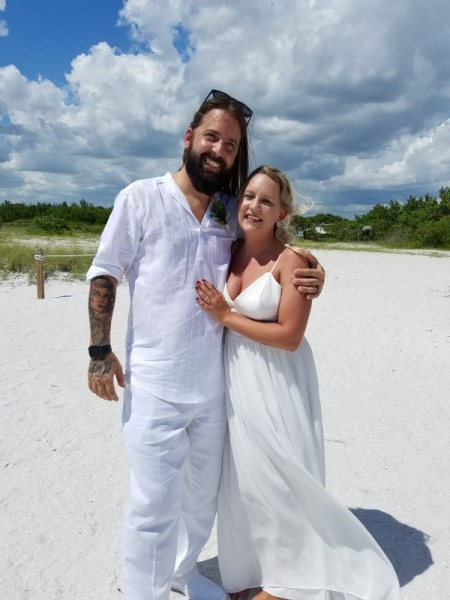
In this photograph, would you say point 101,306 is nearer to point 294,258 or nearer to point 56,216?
point 294,258

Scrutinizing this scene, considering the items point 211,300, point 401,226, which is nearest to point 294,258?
point 211,300

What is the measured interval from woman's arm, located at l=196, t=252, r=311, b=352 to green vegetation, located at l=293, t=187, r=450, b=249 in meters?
28.0

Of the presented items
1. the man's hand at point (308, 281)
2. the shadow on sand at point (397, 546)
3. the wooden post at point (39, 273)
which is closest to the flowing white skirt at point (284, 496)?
the man's hand at point (308, 281)

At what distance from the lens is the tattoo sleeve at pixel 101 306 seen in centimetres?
216

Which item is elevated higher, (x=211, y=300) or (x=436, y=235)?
(x=211, y=300)

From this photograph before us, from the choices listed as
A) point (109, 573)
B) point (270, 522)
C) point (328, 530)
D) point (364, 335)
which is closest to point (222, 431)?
point (270, 522)

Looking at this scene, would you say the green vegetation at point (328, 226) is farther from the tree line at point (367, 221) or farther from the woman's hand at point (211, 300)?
the woman's hand at point (211, 300)

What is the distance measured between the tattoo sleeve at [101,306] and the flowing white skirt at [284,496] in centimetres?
52

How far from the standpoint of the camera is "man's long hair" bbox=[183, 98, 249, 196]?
7.24ft

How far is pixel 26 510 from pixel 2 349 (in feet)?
13.5

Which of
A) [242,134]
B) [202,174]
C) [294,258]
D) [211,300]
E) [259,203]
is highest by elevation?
[242,134]

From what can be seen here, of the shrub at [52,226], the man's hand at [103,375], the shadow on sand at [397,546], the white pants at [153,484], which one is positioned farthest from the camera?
the shrub at [52,226]

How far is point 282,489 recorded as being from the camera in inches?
88.2

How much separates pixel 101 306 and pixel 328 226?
4418cm
